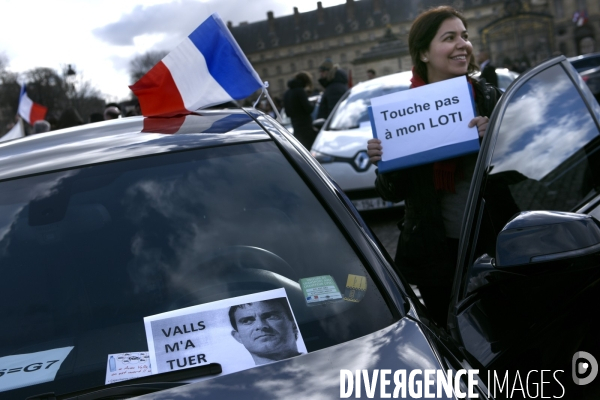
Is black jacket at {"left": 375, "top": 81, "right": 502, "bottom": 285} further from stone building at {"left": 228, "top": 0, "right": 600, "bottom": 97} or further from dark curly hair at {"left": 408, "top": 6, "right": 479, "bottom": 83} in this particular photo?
stone building at {"left": 228, "top": 0, "right": 600, "bottom": 97}

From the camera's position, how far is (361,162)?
791cm

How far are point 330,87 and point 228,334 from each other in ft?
31.0

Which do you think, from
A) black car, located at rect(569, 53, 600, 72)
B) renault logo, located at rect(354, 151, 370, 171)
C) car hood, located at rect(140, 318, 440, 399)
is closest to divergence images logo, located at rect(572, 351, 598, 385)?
car hood, located at rect(140, 318, 440, 399)

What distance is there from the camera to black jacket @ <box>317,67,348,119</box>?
10836 millimetres

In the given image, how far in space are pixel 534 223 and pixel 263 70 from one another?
12214cm

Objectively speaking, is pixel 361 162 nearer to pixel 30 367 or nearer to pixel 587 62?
pixel 30 367

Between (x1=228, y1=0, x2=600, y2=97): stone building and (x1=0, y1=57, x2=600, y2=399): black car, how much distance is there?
73821 mm

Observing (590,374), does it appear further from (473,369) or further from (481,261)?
(473,369)

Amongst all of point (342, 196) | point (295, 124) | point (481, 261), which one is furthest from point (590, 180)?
point (295, 124)

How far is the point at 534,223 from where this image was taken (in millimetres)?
1815

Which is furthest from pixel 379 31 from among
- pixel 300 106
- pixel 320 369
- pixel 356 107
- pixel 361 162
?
pixel 320 369

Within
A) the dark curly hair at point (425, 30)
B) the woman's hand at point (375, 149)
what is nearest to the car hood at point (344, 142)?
the dark curly hair at point (425, 30)

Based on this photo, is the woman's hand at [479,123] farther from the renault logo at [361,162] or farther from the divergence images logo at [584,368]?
the renault logo at [361,162]

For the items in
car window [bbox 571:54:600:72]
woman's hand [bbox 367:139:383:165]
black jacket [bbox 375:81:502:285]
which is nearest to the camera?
black jacket [bbox 375:81:502:285]
